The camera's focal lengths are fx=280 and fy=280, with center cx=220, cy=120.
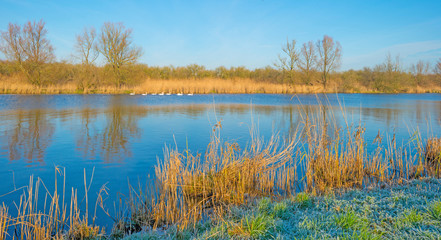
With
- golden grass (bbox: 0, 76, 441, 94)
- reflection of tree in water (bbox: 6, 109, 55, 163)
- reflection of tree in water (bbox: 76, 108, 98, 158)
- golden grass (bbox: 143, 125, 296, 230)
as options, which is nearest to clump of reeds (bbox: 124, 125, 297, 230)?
golden grass (bbox: 143, 125, 296, 230)

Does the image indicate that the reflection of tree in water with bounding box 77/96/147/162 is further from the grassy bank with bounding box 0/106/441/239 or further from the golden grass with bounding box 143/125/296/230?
the golden grass with bounding box 143/125/296/230

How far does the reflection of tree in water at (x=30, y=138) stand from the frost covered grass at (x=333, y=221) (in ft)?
13.8

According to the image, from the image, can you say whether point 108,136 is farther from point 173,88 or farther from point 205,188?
point 173,88

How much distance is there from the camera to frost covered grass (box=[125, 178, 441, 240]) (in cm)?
227

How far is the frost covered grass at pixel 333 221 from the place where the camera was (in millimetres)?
2271

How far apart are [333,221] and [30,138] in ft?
23.6

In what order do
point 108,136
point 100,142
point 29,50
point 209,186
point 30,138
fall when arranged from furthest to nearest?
1. point 29,50
2. point 108,136
3. point 30,138
4. point 100,142
5. point 209,186

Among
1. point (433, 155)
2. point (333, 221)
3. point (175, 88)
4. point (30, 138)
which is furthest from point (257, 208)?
point (175, 88)

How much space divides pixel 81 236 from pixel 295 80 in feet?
105

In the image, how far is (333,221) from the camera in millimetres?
2461

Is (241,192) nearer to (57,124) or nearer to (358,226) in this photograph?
(358,226)

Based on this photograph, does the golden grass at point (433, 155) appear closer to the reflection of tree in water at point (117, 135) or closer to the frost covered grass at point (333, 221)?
the frost covered grass at point (333, 221)

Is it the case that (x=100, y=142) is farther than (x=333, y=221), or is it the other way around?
(x=100, y=142)

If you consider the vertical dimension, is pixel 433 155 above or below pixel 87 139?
below
